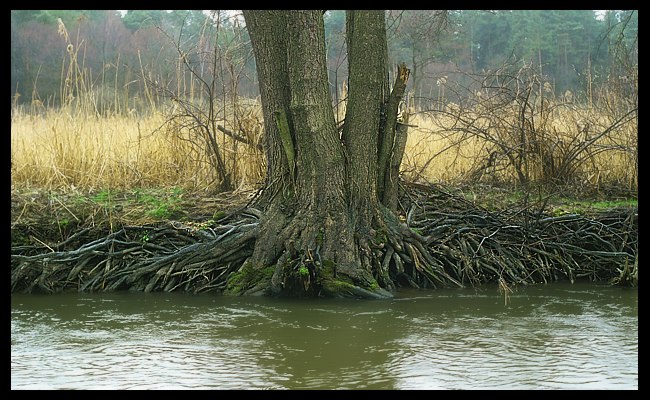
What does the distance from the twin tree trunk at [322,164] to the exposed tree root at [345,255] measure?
0.02 metres

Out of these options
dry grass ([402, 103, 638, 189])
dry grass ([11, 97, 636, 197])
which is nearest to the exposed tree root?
dry grass ([402, 103, 638, 189])

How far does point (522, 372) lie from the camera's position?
5371 mm

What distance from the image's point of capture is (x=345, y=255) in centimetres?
768

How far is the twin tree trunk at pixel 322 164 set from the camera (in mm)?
7684

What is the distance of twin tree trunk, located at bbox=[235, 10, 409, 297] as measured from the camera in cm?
768

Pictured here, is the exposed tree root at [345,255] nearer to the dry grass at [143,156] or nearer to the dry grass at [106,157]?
the dry grass at [143,156]

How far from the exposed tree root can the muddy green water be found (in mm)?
232

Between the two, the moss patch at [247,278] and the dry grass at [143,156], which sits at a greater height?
the dry grass at [143,156]

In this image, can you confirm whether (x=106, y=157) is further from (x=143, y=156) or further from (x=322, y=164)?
(x=322, y=164)

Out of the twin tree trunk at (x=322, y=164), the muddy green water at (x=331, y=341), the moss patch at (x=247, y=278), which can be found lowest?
the muddy green water at (x=331, y=341)

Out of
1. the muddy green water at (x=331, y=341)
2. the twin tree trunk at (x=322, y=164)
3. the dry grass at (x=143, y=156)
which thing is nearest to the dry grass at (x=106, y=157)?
the dry grass at (x=143, y=156)

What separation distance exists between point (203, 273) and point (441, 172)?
489 cm

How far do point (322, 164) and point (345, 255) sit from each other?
Result: 81 cm
